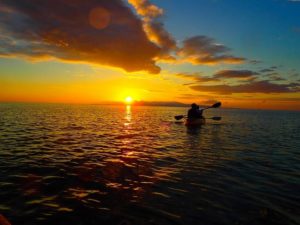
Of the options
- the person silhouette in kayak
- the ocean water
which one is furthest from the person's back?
the ocean water

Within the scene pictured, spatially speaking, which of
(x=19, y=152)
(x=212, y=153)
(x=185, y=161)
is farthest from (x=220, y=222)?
(x=19, y=152)

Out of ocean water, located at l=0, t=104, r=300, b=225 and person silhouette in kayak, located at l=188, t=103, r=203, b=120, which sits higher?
person silhouette in kayak, located at l=188, t=103, r=203, b=120

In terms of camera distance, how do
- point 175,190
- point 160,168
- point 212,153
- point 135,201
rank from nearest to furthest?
point 135,201, point 175,190, point 160,168, point 212,153

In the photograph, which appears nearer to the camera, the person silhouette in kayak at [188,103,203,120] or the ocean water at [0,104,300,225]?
the ocean water at [0,104,300,225]

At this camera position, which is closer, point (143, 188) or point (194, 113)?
point (143, 188)

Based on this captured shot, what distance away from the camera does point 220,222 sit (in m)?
8.06

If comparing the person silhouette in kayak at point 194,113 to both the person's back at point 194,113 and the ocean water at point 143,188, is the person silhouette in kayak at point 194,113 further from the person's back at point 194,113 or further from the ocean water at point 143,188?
the ocean water at point 143,188

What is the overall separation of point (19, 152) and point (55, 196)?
33.0 feet

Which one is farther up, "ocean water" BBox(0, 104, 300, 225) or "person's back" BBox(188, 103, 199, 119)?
"person's back" BBox(188, 103, 199, 119)

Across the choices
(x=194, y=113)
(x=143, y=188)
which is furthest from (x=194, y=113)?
(x=143, y=188)

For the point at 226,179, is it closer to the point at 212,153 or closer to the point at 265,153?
the point at 212,153

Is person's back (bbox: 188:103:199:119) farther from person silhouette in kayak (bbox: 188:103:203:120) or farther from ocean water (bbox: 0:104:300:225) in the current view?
ocean water (bbox: 0:104:300:225)

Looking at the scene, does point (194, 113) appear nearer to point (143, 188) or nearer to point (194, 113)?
point (194, 113)

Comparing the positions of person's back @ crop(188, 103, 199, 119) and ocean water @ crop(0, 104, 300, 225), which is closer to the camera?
ocean water @ crop(0, 104, 300, 225)
